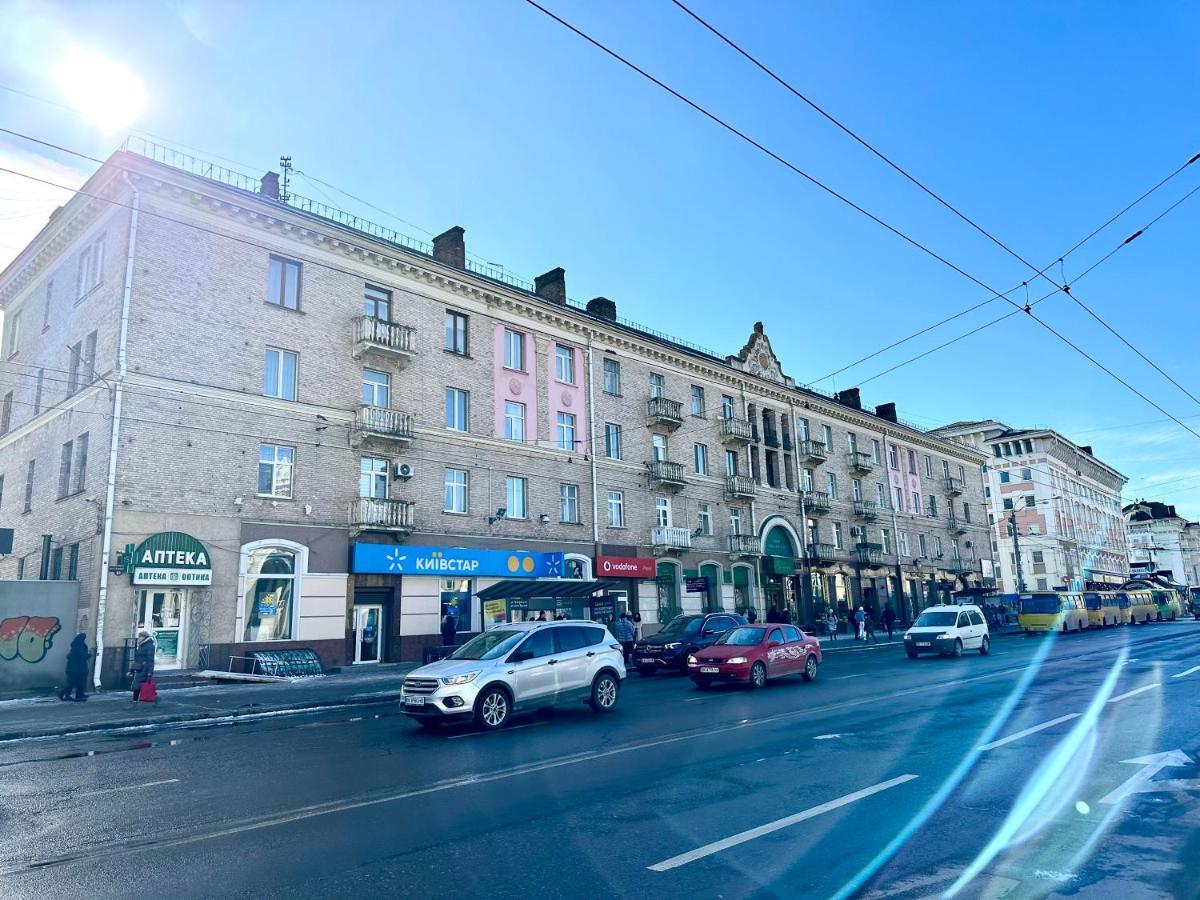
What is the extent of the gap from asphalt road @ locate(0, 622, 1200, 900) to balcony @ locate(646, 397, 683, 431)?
84.1 ft

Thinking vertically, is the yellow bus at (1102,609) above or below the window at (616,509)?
below

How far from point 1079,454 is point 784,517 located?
65286 millimetres

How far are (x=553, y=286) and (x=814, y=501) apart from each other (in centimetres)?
2089

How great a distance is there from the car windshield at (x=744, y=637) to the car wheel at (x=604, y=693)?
474cm

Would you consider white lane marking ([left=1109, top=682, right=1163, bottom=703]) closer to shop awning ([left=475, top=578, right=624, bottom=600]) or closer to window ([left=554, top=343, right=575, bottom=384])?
shop awning ([left=475, top=578, right=624, bottom=600])

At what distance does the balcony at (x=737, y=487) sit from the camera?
4209 centimetres

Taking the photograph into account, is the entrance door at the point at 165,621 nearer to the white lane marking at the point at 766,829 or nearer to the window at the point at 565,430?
the window at the point at 565,430

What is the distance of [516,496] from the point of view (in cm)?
3241

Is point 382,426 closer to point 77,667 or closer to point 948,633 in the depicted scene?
point 77,667

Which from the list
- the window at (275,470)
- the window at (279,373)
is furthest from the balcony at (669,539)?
the window at (279,373)

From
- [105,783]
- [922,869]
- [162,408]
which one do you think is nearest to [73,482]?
[162,408]

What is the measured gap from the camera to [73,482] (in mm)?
24234

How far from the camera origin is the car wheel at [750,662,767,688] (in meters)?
18.2

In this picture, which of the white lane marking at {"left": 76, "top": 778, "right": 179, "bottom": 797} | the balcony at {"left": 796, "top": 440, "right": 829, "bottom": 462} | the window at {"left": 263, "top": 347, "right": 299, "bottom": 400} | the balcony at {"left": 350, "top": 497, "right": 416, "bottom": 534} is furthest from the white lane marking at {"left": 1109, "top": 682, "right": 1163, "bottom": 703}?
the balcony at {"left": 796, "top": 440, "right": 829, "bottom": 462}
